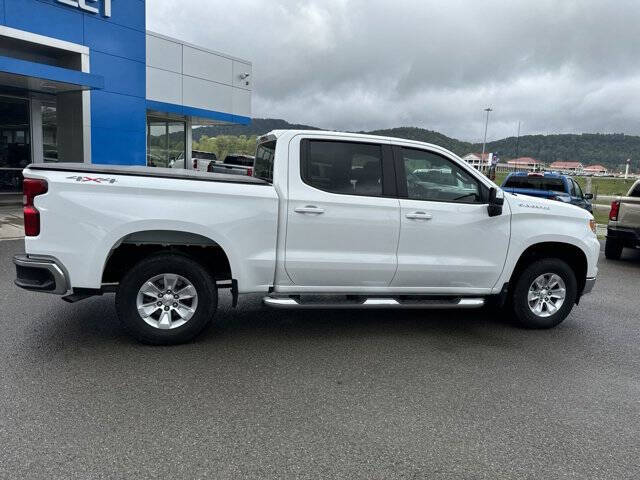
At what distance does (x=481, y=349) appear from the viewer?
16.8ft

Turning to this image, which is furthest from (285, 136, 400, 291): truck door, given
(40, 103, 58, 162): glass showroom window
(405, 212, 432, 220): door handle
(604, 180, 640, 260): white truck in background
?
(40, 103, 58, 162): glass showroom window

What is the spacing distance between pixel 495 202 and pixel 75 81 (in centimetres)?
1363

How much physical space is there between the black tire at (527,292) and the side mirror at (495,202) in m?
0.85

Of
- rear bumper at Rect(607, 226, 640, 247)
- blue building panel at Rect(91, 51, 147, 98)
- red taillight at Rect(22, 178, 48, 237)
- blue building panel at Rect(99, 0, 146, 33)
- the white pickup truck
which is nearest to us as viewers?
red taillight at Rect(22, 178, 48, 237)

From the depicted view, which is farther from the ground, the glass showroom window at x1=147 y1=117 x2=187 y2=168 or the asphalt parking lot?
the glass showroom window at x1=147 y1=117 x2=187 y2=168

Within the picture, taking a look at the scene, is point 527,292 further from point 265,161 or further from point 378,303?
point 265,161

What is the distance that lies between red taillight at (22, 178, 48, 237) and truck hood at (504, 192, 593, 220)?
442 cm

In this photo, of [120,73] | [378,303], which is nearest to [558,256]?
[378,303]

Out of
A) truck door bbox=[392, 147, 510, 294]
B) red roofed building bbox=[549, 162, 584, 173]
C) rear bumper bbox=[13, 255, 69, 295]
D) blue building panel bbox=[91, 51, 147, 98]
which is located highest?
red roofed building bbox=[549, 162, 584, 173]

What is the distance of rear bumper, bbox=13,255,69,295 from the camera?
14.4 feet

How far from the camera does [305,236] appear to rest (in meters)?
4.93

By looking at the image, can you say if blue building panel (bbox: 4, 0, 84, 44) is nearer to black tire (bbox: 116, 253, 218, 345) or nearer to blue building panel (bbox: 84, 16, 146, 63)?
blue building panel (bbox: 84, 16, 146, 63)

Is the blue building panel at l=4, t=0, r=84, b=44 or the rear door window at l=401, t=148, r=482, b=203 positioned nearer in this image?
the rear door window at l=401, t=148, r=482, b=203

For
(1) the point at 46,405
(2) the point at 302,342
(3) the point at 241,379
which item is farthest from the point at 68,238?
(2) the point at 302,342
